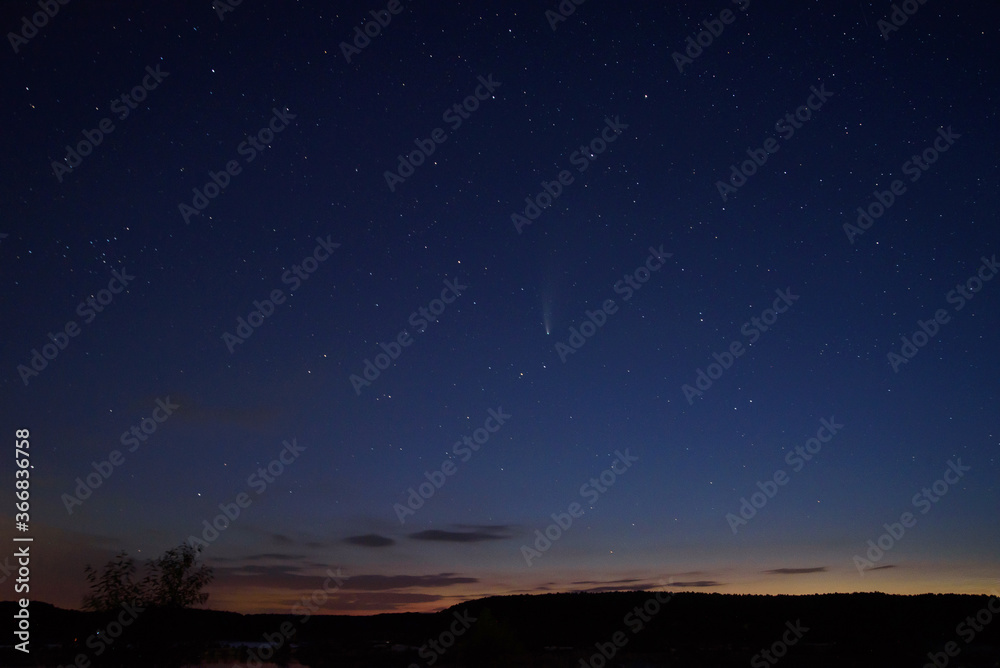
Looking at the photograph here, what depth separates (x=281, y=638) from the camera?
45.3 meters

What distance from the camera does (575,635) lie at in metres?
55.2

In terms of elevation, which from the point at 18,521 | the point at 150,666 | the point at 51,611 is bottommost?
the point at 150,666

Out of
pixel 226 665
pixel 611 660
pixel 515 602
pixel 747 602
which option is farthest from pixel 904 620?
pixel 226 665

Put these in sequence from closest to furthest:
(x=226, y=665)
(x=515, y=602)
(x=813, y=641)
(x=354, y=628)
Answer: (x=226, y=665)
(x=813, y=641)
(x=354, y=628)
(x=515, y=602)

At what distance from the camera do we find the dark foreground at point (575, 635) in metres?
14.9

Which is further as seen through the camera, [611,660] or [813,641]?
[813,641]

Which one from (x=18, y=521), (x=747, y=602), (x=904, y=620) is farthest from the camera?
(x=747, y=602)

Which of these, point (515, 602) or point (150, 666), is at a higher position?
point (515, 602)

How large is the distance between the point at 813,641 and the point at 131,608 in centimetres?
4211

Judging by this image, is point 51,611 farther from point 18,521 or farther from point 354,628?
point 18,521

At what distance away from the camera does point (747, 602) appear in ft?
198

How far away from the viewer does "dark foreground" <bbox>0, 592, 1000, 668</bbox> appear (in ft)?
48.9

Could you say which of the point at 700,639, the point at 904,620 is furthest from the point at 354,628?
the point at 904,620

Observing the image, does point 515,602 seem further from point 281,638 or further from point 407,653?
point 407,653
